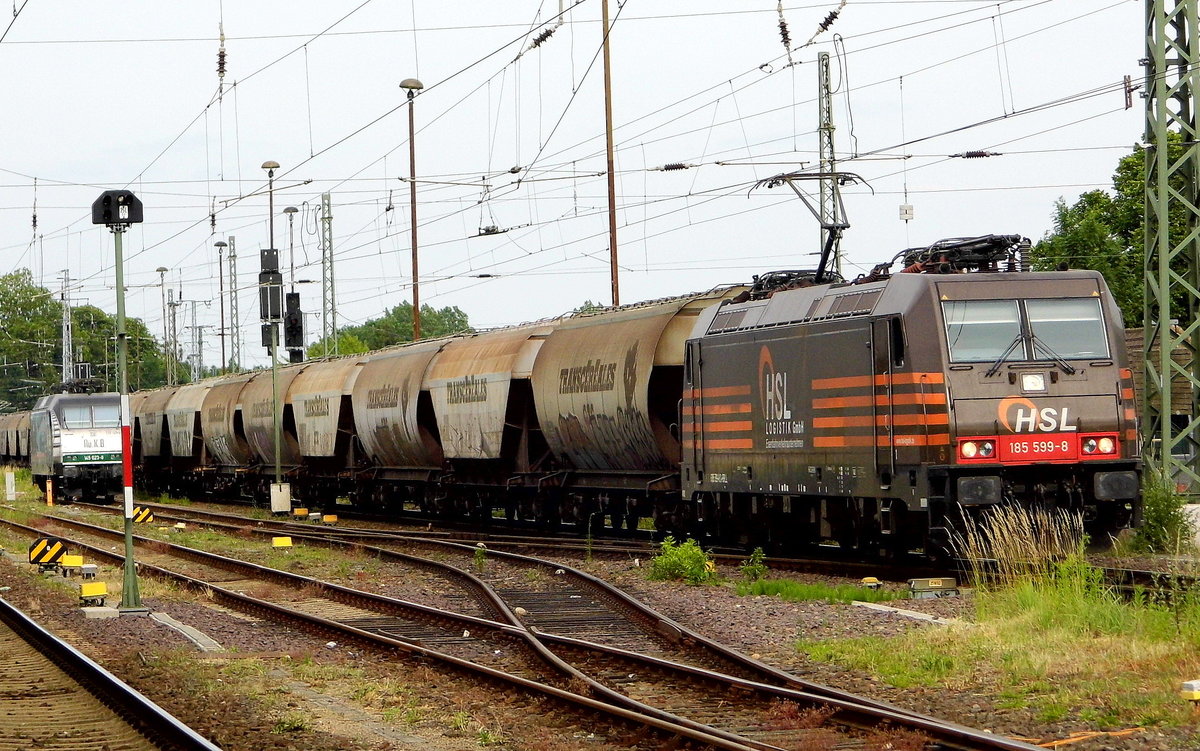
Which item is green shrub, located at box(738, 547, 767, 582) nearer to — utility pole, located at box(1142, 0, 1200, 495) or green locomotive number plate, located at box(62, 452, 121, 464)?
utility pole, located at box(1142, 0, 1200, 495)

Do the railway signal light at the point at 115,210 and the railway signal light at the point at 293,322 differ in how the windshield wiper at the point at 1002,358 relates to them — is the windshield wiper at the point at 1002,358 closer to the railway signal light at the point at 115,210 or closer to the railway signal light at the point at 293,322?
the railway signal light at the point at 115,210

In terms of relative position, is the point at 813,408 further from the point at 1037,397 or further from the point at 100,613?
the point at 100,613

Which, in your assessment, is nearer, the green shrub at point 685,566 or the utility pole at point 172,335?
the green shrub at point 685,566

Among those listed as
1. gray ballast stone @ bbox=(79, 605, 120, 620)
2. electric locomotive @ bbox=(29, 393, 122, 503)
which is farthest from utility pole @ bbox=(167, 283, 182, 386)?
gray ballast stone @ bbox=(79, 605, 120, 620)

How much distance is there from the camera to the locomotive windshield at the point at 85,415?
139 feet

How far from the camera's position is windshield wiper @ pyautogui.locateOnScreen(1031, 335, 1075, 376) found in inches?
628

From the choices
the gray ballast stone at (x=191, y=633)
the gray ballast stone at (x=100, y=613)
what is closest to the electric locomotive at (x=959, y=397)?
the gray ballast stone at (x=191, y=633)

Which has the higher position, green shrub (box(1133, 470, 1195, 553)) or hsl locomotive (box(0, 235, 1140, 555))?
hsl locomotive (box(0, 235, 1140, 555))

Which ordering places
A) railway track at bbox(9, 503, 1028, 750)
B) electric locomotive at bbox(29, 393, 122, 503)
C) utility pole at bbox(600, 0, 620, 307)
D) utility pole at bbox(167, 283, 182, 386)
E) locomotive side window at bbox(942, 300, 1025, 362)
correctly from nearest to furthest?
railway track at bbox(9, 503, 1028, 750), locomotive side window at bbox(942, 300, 1025, 362), utility pole at bbox(600, 0, 620, 307), electric locomotive at bbox(29, 393, 122, 503), utility pole at bbox(167, 283, 182, 386)

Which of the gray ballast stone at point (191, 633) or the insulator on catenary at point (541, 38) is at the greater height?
the insulator on catenary at point (541, 38)

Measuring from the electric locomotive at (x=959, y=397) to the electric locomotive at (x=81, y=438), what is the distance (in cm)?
2969

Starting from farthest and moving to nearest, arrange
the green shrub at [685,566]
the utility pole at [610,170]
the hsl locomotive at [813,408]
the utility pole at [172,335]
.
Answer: the utility pole at [172,335], the utility pole at [610,170], the green shrub at [685,566], the hsl locomotive at [813,408]

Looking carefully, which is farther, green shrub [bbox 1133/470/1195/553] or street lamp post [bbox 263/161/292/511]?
street lamp post [bbox 263/161/292/511]

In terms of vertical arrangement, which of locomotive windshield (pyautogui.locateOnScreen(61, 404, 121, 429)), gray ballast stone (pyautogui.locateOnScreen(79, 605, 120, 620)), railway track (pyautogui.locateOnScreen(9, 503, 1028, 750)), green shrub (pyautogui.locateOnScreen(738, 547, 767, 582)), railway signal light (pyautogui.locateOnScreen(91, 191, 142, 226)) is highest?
railway signal light (pyautogui.locateOnScreen(91, 191, 142, 226))
